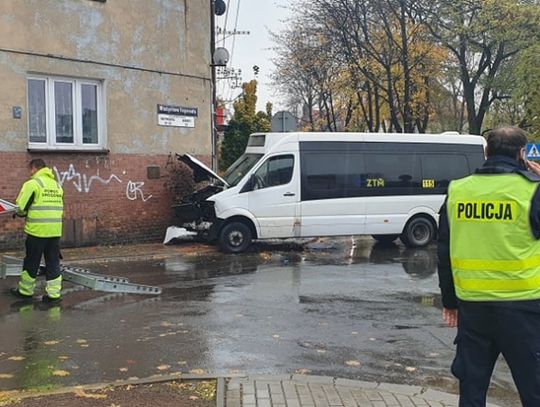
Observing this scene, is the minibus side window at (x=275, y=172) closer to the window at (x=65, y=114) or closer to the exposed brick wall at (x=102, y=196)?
the exposed brick wall at (x=102, y=196)

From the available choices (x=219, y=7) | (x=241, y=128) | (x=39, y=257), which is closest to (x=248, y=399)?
(x=39, y=257)

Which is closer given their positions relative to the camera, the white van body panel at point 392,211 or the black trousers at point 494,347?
the black trousers at point 494,347

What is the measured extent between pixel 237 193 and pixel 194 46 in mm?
4402

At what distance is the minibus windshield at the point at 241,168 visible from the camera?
13422 millimetres

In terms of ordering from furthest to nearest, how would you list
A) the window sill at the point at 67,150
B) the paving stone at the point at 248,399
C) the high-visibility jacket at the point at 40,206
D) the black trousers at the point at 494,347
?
1. the window sill at the point at 67,150
2. the high-visibility jacket at the point at 40,206
3. the paving stone at the point at 248,399
4. the black trousers at the point at 494,347

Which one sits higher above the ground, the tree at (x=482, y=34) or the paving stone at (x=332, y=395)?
the tree at (x=482, y=34)

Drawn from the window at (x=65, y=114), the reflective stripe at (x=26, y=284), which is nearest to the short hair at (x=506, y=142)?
the reflective stripe at (x=26, y=284)

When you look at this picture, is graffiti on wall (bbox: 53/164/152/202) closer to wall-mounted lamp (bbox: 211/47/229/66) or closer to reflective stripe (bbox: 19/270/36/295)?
wall-mounted lamp (bbox: 211/47/229/66)

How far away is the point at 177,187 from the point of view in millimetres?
14961

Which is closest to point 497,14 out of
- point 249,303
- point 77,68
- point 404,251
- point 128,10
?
point 404,251

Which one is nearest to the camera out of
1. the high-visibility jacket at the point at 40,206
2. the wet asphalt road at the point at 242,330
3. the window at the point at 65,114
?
the wet asphalt road at the point at 242,330

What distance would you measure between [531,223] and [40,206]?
673cm

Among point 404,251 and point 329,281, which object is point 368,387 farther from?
point 404,251

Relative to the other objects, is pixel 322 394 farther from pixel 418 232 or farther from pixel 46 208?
pixel 418 232
